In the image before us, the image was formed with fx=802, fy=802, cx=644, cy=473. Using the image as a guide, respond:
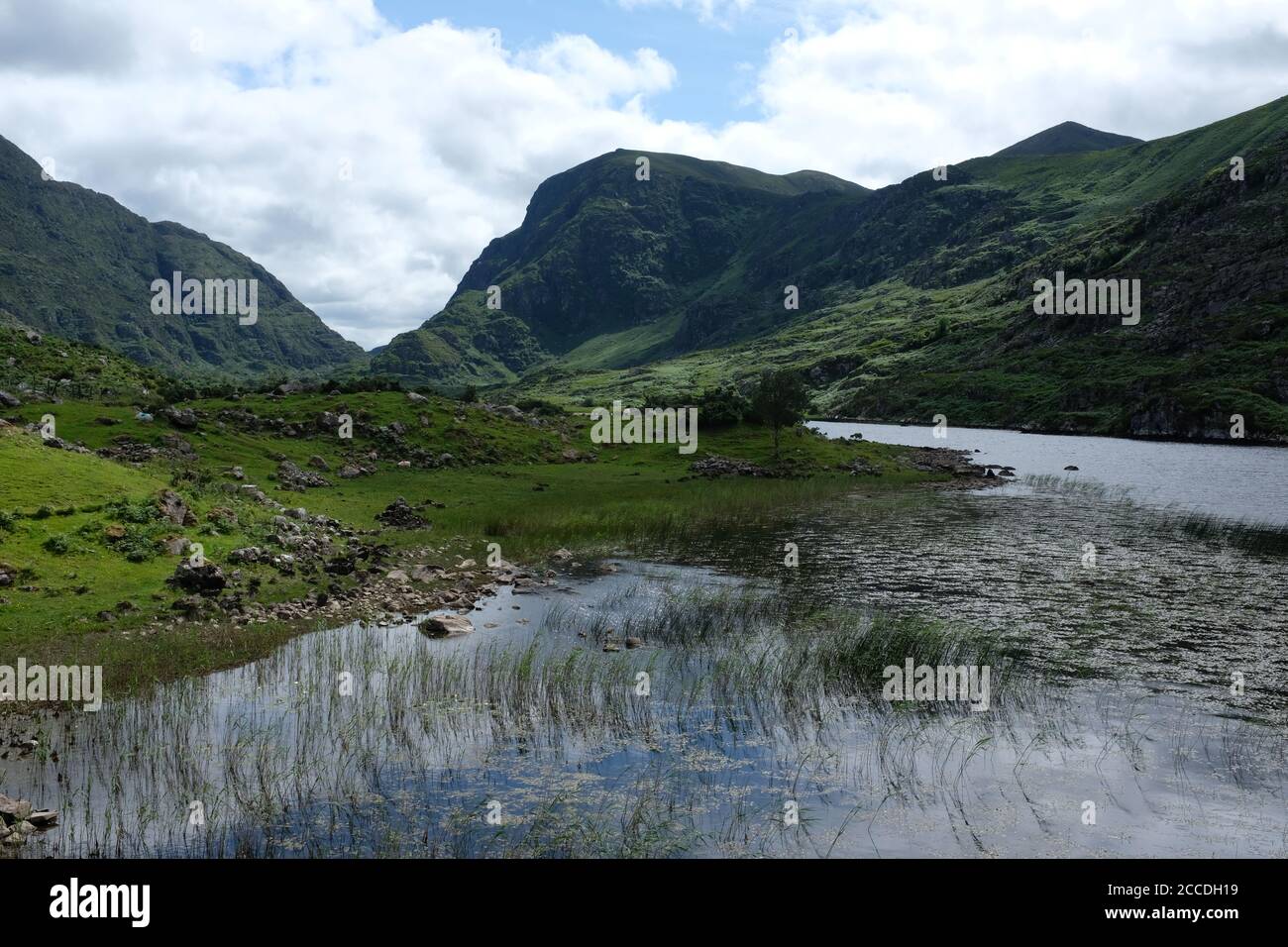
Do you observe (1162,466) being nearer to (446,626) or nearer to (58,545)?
(446,626)

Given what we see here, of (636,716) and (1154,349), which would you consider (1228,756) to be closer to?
(636,716)

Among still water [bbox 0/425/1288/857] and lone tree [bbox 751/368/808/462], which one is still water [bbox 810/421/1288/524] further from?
still water [bbox 0/425/1288/857]

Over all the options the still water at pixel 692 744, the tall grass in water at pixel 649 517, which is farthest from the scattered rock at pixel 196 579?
the tall grass in water at pixel 649 517

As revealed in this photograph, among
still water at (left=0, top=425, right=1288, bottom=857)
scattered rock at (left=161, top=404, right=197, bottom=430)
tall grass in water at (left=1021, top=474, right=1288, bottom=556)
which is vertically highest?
scattered rock at (left=161, top=404, right=197, bottom=430)

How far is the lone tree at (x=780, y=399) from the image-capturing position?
Answer: 93.4 m

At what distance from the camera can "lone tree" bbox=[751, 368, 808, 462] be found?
93.4 meters

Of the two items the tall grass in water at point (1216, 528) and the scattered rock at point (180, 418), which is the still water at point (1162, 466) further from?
the scattered rock at point (180, 418)

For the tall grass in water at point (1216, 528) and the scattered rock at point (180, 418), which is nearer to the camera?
the tall grass in water at point (1216, 528)

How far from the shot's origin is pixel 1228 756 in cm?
1877

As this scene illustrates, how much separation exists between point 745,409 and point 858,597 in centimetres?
7463

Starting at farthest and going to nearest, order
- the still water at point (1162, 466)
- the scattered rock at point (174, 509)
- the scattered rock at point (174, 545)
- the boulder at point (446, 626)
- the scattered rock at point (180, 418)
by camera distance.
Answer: the still water at point (1162, 466) → the scattered rock at point (180, 418) → the scattered rock at point (174, 509) → the scattered rock at point (174, 545) → the boulder at point (446, 626)

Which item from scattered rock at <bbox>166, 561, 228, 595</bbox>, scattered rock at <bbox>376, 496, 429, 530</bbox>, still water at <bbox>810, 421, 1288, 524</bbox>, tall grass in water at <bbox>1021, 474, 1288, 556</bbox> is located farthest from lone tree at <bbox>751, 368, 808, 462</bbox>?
scattered rock at <bbox>166, 561, 228, 595</bbox>

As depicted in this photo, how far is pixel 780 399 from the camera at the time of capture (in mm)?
93188
